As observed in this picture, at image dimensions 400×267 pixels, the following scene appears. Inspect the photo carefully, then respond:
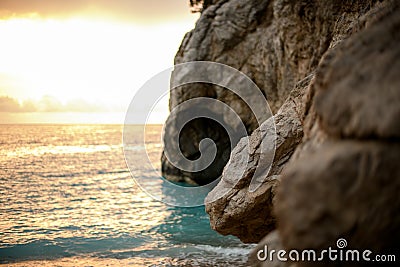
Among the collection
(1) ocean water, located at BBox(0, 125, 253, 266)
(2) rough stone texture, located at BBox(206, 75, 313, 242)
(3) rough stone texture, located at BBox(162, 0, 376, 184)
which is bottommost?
(1) ocean water, located at BBox(0, 125, 253, 266)

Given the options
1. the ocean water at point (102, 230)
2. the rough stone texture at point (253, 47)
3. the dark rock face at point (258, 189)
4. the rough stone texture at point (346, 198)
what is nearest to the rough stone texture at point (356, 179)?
the rough stone texture at point (346, 198)

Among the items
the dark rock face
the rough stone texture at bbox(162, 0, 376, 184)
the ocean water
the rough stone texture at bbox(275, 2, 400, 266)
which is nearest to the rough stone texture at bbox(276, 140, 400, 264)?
the rough stone texture at bbox(275, 2, 400, 266)

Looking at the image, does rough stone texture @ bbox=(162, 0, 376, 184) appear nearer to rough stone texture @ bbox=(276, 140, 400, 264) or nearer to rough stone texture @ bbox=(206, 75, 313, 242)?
rough stone texture @ bbox=(206, 75, 313, 242)

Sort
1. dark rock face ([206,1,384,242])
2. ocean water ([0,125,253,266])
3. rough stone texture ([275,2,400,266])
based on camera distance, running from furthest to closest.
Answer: ocean water ([0,125,253,266]) → dark rock face ([206,1,384,242]) → rough stone texture ([275,2,400,266])

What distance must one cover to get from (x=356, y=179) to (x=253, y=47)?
2089cm

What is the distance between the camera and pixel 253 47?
22375 mm

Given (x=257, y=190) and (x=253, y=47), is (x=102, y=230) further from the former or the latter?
(x=253, y=47)

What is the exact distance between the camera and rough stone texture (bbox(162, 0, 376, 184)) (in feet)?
53.9

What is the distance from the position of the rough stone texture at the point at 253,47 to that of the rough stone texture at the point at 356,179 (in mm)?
13200

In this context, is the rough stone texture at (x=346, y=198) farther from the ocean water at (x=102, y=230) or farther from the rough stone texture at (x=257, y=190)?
the ocean water at (x=102, y=230)

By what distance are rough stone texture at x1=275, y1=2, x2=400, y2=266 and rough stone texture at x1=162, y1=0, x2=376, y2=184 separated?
43.3 feet

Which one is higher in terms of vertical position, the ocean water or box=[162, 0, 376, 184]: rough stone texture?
box=[162, 0, 376, 184]: rough stone texture

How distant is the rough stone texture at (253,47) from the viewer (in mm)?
16438

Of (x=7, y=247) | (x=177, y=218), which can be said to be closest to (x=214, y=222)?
(x=7, y=247)
